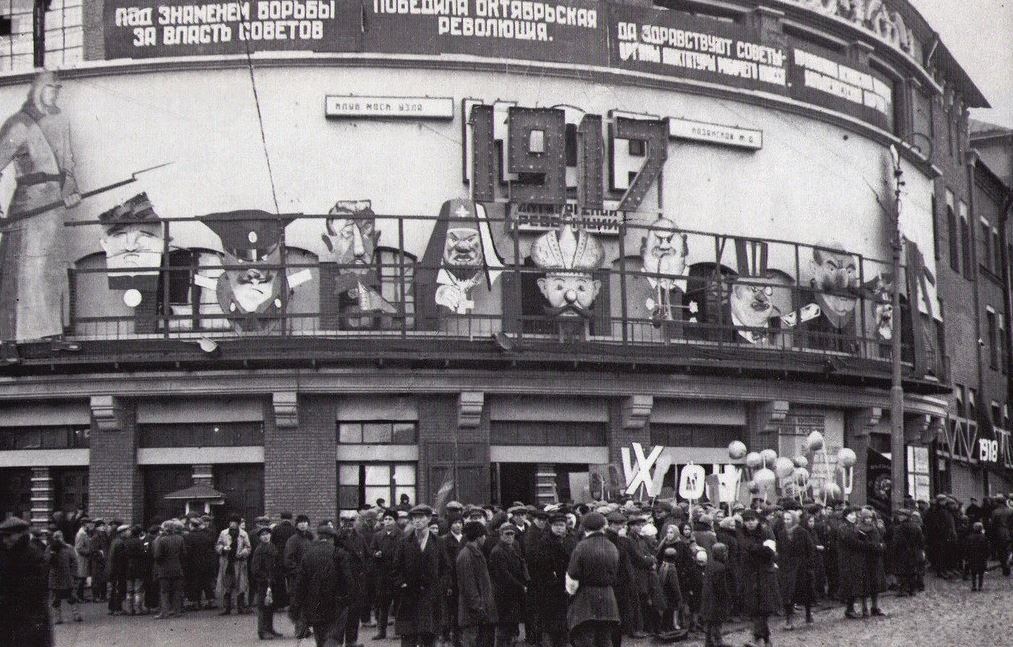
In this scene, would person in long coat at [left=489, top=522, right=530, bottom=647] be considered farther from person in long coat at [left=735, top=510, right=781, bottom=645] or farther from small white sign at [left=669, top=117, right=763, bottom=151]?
small white sign at [left=669, top=117, right=763, bottom=151]

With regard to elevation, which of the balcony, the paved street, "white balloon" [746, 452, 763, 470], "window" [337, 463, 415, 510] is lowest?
the paved street

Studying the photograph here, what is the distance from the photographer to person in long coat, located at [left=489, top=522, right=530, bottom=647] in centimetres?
1869

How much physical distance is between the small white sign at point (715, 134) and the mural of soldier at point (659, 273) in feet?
8.32

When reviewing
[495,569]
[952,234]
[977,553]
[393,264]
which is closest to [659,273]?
[393,264]

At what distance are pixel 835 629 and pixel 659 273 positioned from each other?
11304 mm

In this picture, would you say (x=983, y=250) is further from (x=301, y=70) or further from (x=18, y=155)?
(x=18, y=155)

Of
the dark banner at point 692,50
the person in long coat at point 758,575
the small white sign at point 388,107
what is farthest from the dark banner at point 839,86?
the person in long coat at point 758,575

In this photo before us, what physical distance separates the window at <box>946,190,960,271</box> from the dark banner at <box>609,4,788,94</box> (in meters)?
12.0

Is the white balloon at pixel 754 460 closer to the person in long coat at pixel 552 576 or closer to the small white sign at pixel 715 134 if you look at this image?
the small white sign at pixel 715 134

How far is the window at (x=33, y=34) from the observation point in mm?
31578

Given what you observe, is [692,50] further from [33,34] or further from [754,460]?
[33,34]

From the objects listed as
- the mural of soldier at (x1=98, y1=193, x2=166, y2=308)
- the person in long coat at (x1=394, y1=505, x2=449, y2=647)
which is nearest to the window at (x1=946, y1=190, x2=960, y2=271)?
the mural of soldier at (x1=98, y1=193, x2=166, y2=308)

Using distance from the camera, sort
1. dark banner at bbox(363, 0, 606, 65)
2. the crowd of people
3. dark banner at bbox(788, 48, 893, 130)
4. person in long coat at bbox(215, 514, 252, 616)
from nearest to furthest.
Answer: the crowd of people < person in long coat at bbox(215, 514, 252, 616) < dark banner at bbox(363, 0, 606, 65) < dark banner at bbox(788, 48, 893, 130)

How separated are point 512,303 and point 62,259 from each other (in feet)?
31.6
